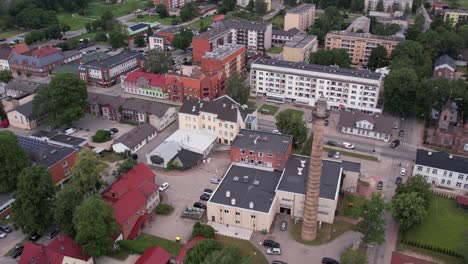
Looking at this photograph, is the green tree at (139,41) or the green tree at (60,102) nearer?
the green tree at (60,102)

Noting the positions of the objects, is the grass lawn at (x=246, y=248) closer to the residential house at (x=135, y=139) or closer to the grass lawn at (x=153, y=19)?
the residential house at (x=135, y=139)

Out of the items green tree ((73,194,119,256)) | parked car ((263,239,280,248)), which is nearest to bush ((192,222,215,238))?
parked car ((263,239,280,248))

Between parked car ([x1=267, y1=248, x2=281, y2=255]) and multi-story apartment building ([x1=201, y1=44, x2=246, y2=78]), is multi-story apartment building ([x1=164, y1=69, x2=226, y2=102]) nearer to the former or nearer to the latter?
multi-story apartment building ([x1=201, y1=44, x2=246, y2=78])

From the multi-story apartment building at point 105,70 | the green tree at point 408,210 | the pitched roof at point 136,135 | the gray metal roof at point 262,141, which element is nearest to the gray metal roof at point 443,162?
the green tree at point 408,210

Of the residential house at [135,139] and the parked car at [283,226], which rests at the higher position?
the residential house at [135,139]

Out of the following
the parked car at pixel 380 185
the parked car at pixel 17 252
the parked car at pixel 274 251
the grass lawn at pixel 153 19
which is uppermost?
the grass lawn at pixel 153 19

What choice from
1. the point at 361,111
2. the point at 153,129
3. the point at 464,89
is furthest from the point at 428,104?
the point at 153,129

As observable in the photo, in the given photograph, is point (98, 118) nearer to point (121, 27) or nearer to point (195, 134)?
point (195, 134)
